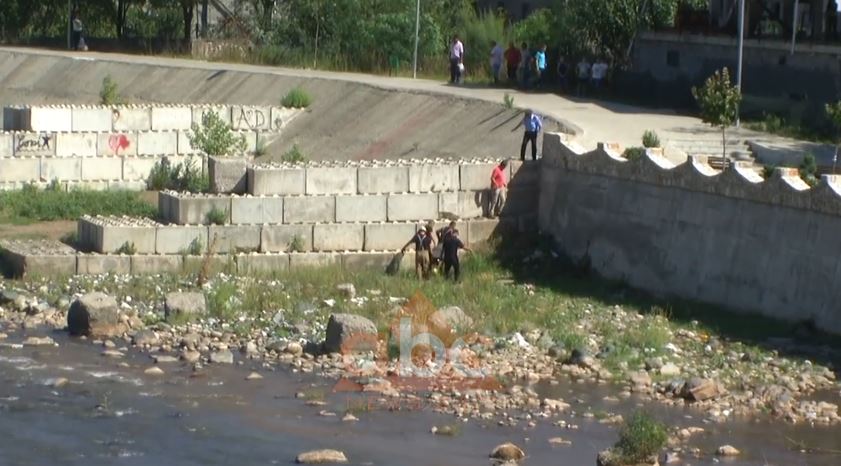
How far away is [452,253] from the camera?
26.9 meters

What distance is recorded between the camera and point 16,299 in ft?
80.0

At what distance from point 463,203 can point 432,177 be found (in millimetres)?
729

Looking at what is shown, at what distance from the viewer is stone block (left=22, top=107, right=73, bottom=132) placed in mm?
34219

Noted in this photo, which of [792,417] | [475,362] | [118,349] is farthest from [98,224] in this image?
[792,417]

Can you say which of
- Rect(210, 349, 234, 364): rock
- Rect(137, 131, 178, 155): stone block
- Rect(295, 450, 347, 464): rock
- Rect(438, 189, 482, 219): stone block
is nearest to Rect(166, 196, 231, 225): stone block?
Rect(438, 189, 482, 219): stone block

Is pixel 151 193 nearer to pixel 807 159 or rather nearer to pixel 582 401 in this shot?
pixel 807 159

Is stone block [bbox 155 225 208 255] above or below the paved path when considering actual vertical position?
below

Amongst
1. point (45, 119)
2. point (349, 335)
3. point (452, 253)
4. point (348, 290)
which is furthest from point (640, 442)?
point (45, 119)

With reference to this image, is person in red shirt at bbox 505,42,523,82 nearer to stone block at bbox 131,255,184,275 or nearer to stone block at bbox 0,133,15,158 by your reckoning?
stone block at bbox 0,133,15,158

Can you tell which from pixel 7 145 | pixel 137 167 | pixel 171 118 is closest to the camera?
pixel 7 145

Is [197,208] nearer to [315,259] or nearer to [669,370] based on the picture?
[315,259]

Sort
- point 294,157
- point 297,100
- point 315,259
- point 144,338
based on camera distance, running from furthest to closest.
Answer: point 297,100
point 294,157
point 315,259
point 144,338

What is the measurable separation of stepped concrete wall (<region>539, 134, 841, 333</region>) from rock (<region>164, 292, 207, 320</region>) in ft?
24.8

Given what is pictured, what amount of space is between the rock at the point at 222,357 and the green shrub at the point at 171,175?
35.2 ft
